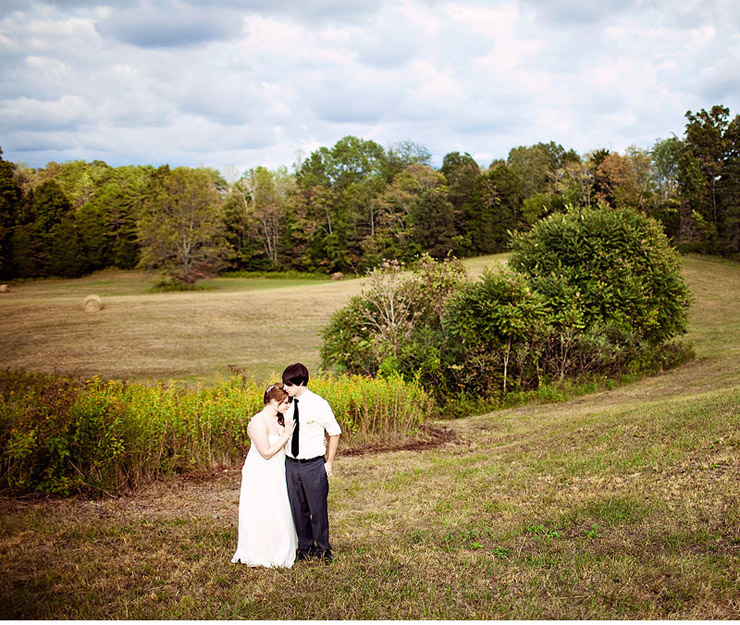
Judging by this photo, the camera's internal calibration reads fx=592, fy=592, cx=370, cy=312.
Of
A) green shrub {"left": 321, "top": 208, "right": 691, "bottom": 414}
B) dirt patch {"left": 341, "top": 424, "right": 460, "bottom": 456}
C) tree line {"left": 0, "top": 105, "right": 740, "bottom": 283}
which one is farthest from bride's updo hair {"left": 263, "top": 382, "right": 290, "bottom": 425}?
tree line {"left": 0, "top": 105, "right": 740, "bottom": 283}

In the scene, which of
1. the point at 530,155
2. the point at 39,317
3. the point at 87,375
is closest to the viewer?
the point at 87,375

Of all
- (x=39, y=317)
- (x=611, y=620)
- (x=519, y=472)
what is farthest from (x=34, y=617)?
(x=39, y=317)

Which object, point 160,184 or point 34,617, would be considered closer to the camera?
point 34,617

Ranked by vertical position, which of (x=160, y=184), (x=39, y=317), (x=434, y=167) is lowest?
(x=39, y=317)

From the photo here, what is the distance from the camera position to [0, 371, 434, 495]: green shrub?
7.27 m

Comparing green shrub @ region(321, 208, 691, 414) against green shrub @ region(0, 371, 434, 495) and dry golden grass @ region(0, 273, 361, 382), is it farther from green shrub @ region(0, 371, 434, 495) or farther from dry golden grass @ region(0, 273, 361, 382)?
green shrub @ region(0, 371, 434, 495)

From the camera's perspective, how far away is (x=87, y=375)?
65.0 ft

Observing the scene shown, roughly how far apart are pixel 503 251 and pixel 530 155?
19.8 metres

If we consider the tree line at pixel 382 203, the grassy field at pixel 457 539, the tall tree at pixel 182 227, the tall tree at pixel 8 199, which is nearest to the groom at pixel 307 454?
the grassy field at pixel 457 539

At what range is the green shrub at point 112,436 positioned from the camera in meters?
7.27

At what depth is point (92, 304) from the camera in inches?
1185

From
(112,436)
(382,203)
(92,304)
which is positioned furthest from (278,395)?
(382,203)

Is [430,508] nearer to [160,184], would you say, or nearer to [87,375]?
[87,375]

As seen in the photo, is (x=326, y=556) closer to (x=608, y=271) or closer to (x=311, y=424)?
(x=311, y=424)
